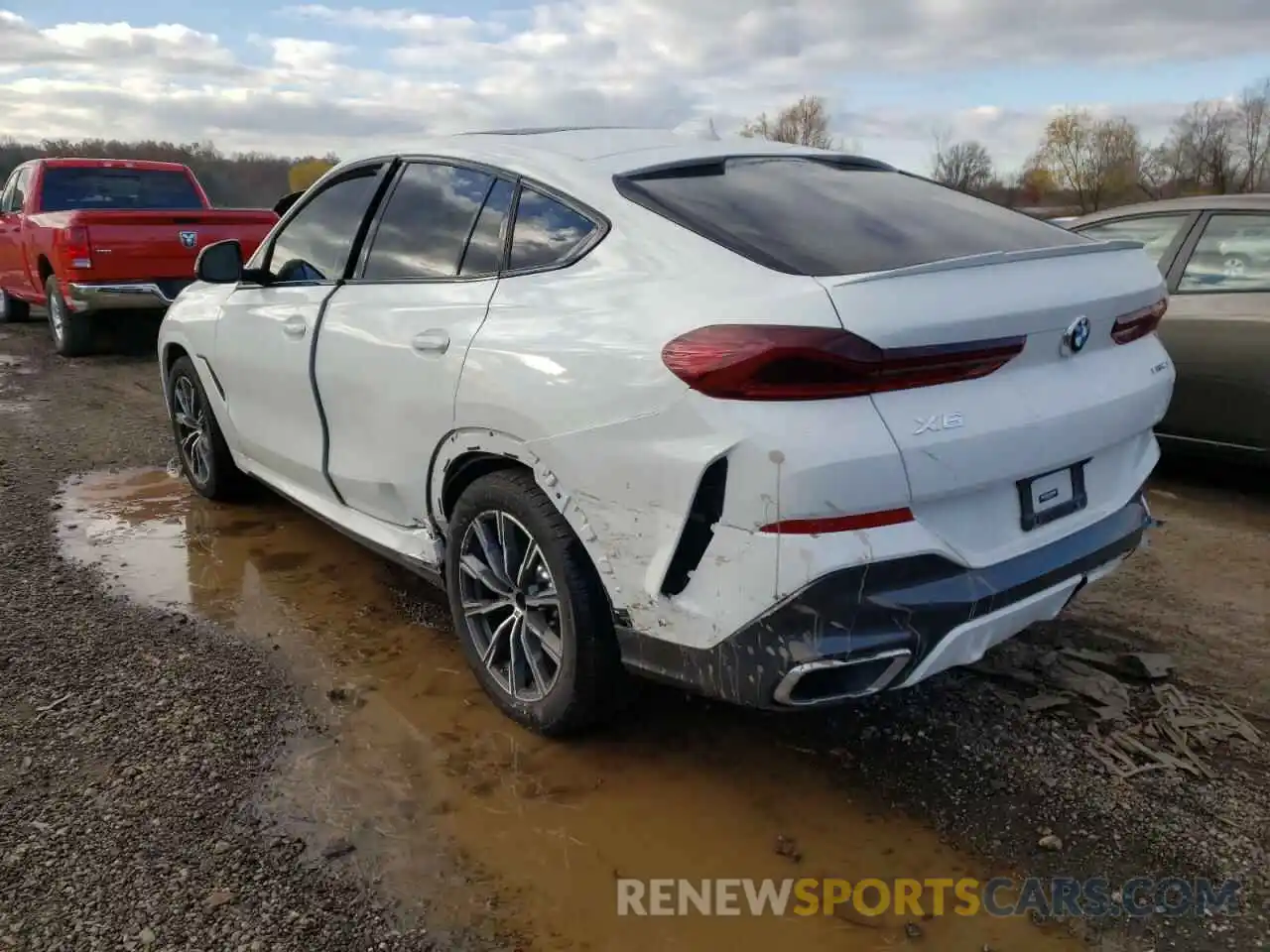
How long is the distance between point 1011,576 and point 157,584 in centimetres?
354

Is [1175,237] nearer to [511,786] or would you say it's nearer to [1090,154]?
[511,786]

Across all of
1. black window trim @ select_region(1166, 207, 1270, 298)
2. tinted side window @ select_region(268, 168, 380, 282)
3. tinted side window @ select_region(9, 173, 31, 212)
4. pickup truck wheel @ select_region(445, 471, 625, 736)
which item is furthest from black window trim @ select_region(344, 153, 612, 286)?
tinted side window @ select_region(9, 173, 31, 212)

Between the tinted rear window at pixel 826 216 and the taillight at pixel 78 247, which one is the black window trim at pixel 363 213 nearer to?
the tinted rear window at pixel 826 216

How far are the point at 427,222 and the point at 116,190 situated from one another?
9617 millimetres

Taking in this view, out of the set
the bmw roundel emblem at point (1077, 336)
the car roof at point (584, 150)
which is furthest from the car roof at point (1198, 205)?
the bmw roundel emblem at point (1077, 336)

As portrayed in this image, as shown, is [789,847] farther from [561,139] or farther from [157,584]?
[157,584]

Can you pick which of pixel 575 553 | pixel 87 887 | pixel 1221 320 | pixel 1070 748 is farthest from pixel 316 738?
pixel 1221 320

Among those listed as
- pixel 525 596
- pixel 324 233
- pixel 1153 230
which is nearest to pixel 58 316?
pixel 324 233

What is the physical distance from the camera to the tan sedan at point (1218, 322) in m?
5.14

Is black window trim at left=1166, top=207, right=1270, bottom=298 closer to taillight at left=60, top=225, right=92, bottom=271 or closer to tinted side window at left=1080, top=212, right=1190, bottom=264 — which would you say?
tinted side window at left=1080, top=212, right=1190, bottom=264

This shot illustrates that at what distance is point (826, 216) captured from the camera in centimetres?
285

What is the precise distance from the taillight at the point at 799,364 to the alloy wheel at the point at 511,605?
0.82 meters

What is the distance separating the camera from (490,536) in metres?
3.12

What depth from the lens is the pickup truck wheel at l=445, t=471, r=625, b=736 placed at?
9.11ft
